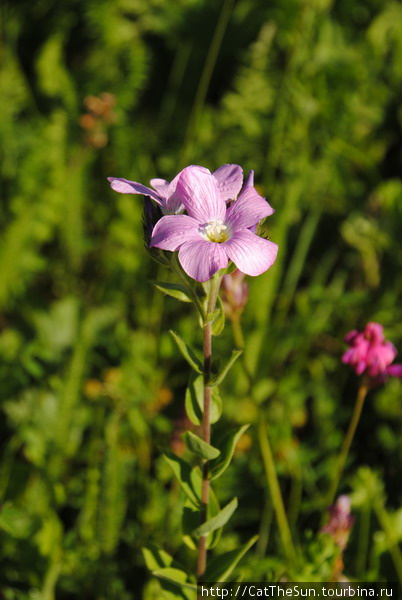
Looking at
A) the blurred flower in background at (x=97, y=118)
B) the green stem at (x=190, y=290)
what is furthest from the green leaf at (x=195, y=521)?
the blurred flower in background at (x=97, y=118)

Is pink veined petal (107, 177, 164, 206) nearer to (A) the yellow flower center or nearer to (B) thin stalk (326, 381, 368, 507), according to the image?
(A) the yellow flower center

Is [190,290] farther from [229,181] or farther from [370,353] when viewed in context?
[370,353]

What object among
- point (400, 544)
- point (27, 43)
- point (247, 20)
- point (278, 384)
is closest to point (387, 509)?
point (400, 544)

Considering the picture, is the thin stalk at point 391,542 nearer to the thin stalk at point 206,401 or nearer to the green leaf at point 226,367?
the thin stalk at point 206,401

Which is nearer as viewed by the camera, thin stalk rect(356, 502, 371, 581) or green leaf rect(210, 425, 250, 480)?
green leaf rect(210, 425, 250, 480)

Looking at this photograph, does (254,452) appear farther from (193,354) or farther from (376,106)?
(376,106)

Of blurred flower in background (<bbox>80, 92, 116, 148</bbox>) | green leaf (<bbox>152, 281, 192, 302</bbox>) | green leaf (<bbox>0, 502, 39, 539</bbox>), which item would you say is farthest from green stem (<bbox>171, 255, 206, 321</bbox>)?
blurred flower in background (<bbox>80, 92, 116, 148</bbox>)
